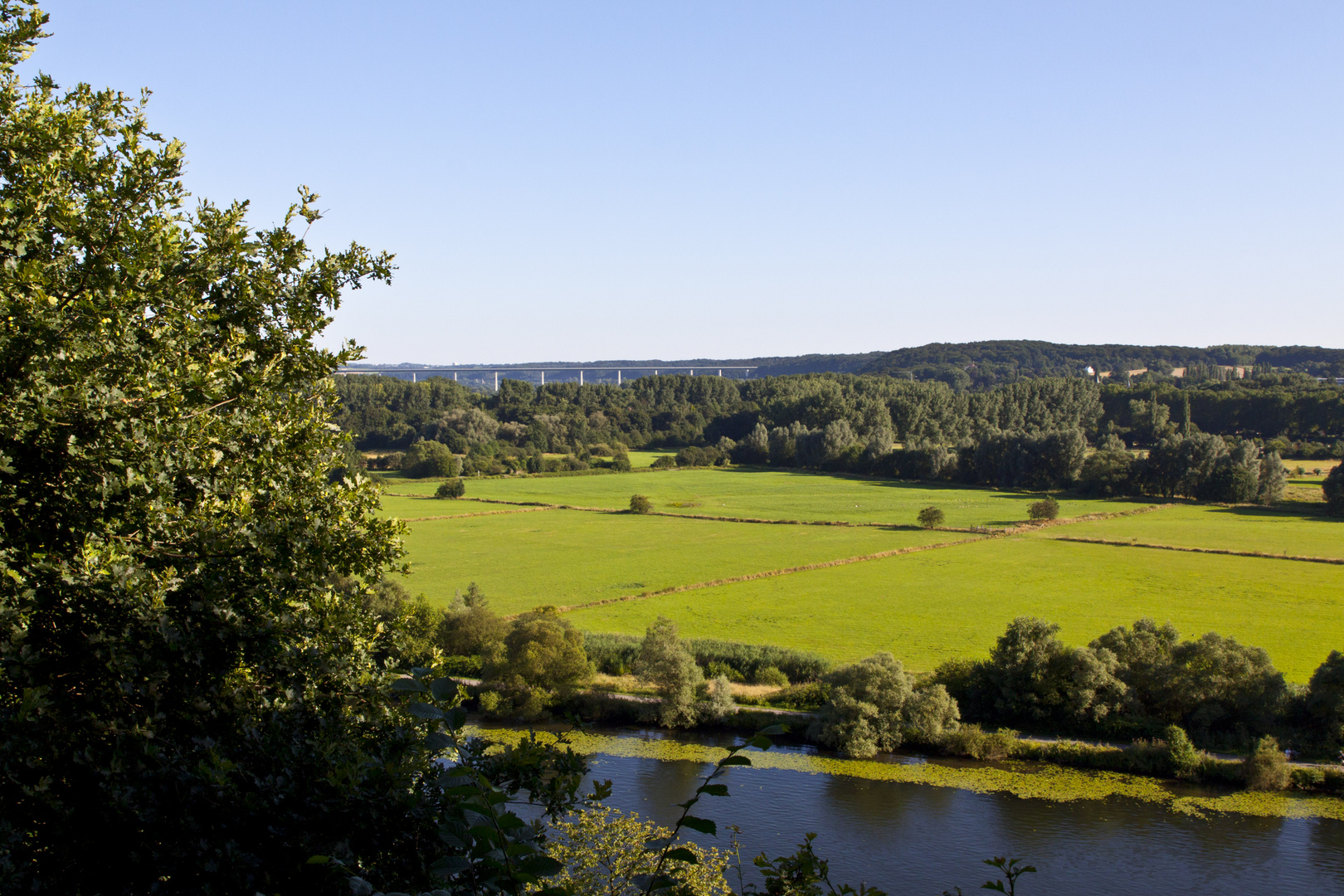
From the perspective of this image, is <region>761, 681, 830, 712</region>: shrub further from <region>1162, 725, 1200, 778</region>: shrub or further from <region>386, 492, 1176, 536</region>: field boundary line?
<region>386, 492, 1176, 536</region>: field boundary line

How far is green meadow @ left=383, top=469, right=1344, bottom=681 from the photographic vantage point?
1670 inches

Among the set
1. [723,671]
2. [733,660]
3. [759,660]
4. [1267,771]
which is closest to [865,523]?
[759,660]

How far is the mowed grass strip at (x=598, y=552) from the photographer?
51.8m

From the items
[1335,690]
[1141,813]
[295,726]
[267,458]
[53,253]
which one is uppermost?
[53,253]

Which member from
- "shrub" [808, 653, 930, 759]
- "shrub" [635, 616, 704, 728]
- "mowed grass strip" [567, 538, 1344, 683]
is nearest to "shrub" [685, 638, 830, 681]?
"mowed grass strip" [567, 538, 1344, 683]

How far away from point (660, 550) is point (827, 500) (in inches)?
1131

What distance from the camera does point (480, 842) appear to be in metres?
3.16

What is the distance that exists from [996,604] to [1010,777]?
2032cm

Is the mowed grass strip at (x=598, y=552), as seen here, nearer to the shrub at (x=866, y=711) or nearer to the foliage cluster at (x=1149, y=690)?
the shrub at (x=866, y=711)

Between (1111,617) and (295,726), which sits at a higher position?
(295,726)

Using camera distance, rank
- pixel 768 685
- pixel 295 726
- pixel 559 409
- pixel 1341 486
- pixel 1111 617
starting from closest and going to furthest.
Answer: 1. pixel 295 726
2. pixel 768 685
3. pixel 1111 617
4. pixel 1341 486
5. pixel 559 409

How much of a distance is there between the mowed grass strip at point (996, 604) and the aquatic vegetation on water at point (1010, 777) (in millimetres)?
7743

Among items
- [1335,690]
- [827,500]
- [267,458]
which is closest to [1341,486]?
[827,500]

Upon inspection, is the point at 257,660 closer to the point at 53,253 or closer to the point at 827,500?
the point at 53,253
